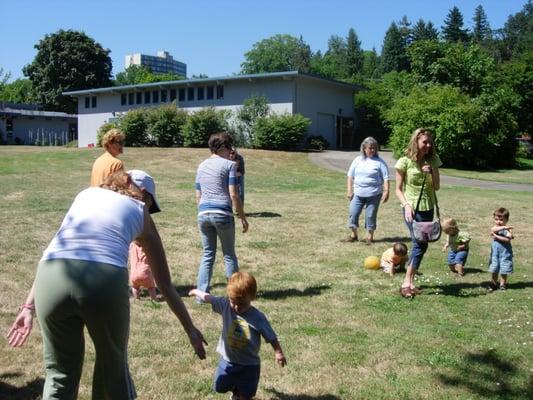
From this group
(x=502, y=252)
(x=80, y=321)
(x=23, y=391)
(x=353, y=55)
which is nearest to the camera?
(x=80, y=321)

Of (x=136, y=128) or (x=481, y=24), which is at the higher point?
(x=481, y=24)

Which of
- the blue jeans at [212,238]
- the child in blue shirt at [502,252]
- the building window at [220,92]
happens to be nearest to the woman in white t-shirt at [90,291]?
the blue jeans at [212,238]

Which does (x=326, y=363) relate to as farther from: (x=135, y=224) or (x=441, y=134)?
(x=441, y=134)

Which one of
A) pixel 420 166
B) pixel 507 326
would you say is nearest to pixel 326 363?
pixel 507 326

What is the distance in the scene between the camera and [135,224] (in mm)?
2812

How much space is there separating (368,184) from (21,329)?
762 cm

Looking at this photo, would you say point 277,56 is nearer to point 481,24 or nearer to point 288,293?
point 481,24

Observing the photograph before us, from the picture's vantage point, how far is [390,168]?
28172mm

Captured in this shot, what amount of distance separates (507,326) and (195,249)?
5.22 m

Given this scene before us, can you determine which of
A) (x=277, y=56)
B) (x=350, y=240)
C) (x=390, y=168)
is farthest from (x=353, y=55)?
(x=350, y=240)

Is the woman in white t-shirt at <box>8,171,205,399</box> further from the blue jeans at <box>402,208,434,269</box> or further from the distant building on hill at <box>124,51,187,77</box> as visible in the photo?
the distant building on hill at <box>124,51,187,77</box>

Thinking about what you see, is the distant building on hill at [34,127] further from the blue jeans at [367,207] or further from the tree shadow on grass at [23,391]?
the tree shadow on grass at [23,391]

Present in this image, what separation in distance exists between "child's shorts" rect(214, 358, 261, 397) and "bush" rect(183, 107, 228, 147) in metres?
31.3

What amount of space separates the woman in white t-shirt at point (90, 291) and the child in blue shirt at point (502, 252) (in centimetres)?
551
